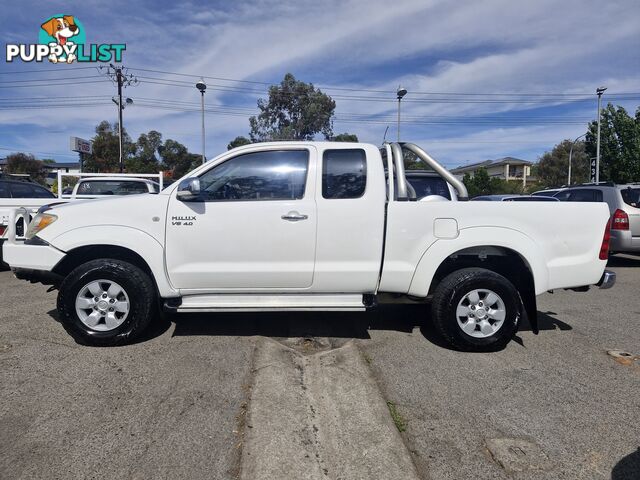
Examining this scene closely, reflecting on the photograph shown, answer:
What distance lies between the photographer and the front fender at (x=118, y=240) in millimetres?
4410

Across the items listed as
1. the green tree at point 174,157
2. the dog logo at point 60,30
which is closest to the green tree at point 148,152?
the green tree at point 174,157

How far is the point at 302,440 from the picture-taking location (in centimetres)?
297

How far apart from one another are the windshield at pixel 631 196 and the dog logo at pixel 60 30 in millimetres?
17885

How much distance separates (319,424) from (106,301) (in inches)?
98.2

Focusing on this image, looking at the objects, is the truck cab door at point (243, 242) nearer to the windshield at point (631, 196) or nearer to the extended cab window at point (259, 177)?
the extended cab window at point (259, 177)

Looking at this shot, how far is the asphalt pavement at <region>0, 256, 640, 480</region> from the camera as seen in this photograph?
2756mm

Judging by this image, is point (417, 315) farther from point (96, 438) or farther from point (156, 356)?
point (96, 438)

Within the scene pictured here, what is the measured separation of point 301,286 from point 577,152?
6107 centimetres

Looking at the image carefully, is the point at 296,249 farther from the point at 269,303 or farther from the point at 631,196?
the point at 631,196

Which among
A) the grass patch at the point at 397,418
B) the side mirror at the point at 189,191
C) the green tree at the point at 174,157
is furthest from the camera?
the green tree at the point at 174,157

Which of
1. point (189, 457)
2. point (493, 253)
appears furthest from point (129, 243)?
point (493, 253)

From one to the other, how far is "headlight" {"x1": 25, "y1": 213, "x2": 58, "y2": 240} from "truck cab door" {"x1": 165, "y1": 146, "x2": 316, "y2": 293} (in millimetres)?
1146

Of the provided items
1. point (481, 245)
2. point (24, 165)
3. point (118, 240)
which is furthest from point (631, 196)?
point (24, 165)

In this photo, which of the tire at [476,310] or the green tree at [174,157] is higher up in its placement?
the green tree at [174,157]
